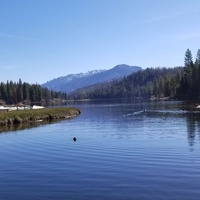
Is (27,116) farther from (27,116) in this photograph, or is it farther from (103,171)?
(103,171)

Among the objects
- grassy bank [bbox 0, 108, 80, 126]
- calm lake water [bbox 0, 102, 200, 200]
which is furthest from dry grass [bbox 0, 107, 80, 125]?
calm lake water [bbox 0, 102, 200, 200]

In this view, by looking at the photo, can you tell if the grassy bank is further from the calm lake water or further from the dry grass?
the calm lake water

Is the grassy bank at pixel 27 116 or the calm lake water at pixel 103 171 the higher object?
the grassy bank at pixel 27 116

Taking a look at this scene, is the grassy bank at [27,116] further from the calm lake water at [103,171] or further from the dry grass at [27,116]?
the calm lake water at [103,171]

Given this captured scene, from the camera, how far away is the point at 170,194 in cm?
1892

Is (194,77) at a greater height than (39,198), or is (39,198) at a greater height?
(194,77)

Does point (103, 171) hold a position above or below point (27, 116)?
below

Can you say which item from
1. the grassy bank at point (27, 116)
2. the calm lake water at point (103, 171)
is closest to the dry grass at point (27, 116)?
the grassy bank at point (27, 116)

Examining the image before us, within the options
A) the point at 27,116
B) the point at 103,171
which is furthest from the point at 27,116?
the point at 103,171

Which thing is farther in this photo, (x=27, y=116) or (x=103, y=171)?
(x=27, y=116)

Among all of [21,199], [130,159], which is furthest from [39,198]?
[130,159]

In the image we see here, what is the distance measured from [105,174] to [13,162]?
410 inches

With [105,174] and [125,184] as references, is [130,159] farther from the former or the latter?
[125,184]

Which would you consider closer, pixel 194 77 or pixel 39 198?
pixel 39 198
